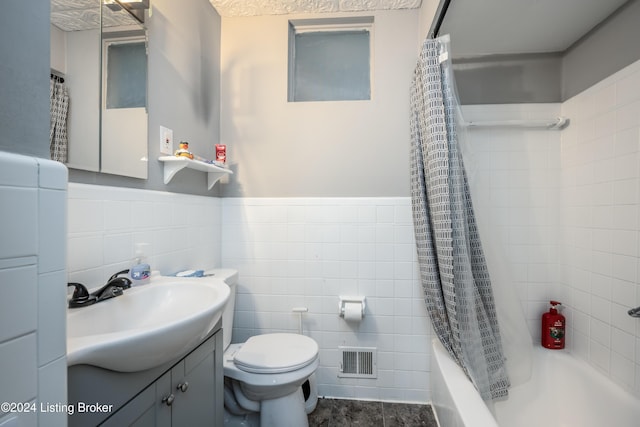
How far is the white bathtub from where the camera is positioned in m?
1.22

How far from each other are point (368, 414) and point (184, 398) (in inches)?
46.6

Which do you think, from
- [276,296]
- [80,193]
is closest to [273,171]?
[276,296]

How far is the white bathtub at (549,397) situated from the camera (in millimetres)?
1223

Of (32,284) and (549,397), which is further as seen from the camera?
(549,397)

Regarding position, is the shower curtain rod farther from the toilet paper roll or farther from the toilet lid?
the toilet lid

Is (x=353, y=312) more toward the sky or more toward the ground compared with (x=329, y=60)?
more toward the ground

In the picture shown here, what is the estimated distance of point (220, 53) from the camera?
1865 millimetres

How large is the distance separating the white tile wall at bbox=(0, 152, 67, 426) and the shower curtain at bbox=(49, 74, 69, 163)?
0.53 metres

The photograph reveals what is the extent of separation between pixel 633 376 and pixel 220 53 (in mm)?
2818

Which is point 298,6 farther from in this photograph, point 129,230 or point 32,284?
point 32,284

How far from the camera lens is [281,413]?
1361 mm

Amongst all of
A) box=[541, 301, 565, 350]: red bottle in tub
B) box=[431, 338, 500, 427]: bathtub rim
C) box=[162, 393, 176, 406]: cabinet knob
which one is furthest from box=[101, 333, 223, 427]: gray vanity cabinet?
box=[541, 301, 565, 350]: red bottle in tub

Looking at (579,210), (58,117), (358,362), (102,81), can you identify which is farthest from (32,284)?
(579,210)

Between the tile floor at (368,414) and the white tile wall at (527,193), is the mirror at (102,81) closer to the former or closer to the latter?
the tile floor at (368,414)
